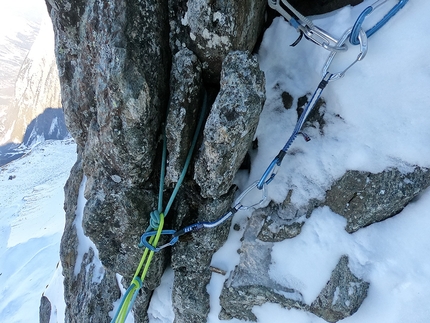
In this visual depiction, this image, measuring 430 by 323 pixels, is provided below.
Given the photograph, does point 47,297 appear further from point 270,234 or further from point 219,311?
point 270,234

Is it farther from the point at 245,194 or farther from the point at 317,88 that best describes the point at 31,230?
the point at 317,88

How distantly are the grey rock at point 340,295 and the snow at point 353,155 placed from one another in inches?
2.4

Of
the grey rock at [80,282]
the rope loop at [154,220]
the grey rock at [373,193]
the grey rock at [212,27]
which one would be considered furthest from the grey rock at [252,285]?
the grey rock at [80,282]

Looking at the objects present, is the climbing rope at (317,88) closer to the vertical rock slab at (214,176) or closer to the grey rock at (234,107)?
the vertical rock slab at (214,176)

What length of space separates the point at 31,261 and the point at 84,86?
11.6 metres

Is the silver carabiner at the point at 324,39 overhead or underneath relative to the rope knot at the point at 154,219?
overhead

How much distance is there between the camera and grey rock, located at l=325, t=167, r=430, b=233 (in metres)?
2.39

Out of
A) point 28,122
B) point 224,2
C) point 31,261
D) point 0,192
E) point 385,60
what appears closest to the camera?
point 224,2

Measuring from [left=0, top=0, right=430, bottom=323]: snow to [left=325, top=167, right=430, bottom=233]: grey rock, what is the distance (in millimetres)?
61

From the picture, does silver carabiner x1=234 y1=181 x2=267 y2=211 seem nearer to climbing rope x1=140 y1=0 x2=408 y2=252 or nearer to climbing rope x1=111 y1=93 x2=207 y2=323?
climbing rope x1=140 y1=0 x2=408 y2=252

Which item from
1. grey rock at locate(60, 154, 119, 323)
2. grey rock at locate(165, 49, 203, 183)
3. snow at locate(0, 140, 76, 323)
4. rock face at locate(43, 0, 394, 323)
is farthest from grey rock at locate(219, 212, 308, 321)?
snow at locate(0, 140, 76, 323)

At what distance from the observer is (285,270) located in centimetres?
279

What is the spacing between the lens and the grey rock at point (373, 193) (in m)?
2.39

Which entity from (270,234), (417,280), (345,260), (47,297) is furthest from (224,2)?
(47,297)
